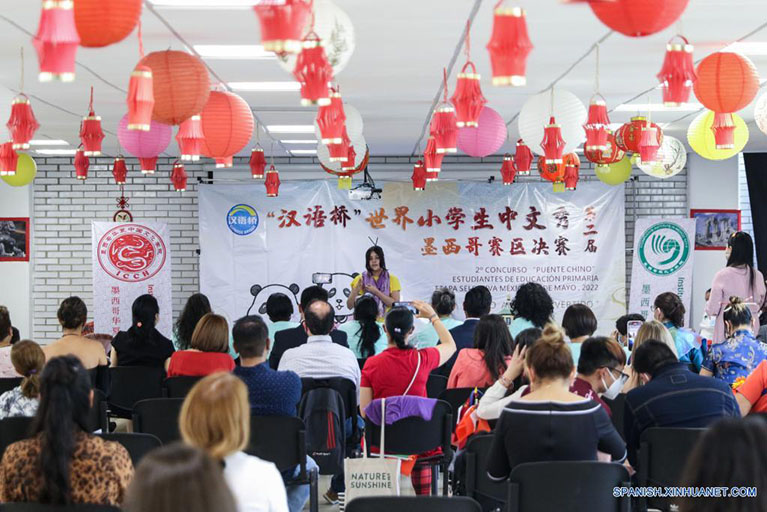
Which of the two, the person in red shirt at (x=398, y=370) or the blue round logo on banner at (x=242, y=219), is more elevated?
the blue round logo on banner at (x=242, y=219)

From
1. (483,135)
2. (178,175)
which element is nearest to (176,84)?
(483,135)

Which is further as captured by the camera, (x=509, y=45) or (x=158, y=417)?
(x=158, y=417)

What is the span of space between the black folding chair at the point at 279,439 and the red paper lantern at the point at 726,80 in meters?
2.60

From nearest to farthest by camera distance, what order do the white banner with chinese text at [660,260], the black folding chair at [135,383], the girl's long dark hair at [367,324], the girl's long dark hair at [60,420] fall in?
the girl's long dark hair at [60,420] < the black folding chair at [135,383] < the girl's long dark hair at [367,324] < the white banner with chinese text at [660,260]

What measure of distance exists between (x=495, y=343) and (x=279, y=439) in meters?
1.39

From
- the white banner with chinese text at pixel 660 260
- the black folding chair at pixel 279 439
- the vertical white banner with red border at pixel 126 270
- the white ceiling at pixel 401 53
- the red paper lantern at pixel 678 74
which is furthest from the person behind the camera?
the white banner with chinese text at pixel 660 260

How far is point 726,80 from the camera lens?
4.60 metres

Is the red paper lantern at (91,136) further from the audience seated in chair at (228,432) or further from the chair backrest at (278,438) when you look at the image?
the audience seated in chair at (228,432)

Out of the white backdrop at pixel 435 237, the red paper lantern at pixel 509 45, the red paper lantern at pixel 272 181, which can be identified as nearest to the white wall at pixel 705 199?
the white backdrop at pixel 435 237

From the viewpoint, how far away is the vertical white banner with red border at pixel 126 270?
1018 centimetres

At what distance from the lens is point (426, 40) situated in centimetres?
509

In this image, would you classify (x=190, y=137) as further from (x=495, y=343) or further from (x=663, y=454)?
(x=663, y=454)

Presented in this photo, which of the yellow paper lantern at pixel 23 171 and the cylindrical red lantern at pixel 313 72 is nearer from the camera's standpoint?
the cylindrical red lantern at pixel 313 72

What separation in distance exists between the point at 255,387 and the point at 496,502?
121cm
